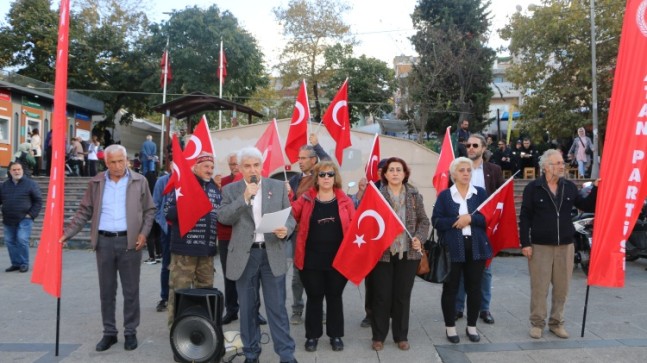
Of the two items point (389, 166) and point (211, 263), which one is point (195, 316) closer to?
point (211, 263)

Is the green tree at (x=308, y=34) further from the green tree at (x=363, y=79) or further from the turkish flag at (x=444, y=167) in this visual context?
the turkish flag at (x=444, y=167)

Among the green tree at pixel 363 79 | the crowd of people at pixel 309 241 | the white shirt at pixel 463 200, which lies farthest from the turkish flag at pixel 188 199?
the green tree at pixel 363 79

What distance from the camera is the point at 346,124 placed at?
868 centimetres

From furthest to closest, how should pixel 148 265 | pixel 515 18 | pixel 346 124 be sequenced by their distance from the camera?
pixel 515 18
pixel 148 265
pixel 346 124

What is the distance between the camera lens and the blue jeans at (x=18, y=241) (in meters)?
9.78

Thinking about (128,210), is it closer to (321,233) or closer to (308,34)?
(321,233)

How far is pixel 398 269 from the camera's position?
5410 mm

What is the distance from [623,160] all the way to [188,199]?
4.17m

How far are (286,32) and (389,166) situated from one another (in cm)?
3372

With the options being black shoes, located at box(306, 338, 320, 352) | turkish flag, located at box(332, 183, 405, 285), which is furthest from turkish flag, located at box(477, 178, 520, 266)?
black shoes, located at box(306, 338, 320, 352)

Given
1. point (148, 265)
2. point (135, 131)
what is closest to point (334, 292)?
point (148, 265)

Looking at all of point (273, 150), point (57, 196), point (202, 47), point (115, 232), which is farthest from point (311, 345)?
point (202, 47)

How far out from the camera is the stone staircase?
13039 millimetres

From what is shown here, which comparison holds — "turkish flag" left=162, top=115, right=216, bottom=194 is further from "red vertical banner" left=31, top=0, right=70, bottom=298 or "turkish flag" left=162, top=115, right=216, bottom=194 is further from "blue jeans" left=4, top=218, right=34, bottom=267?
"blue jeans" left=4, top=218, right=34, bottom=267
